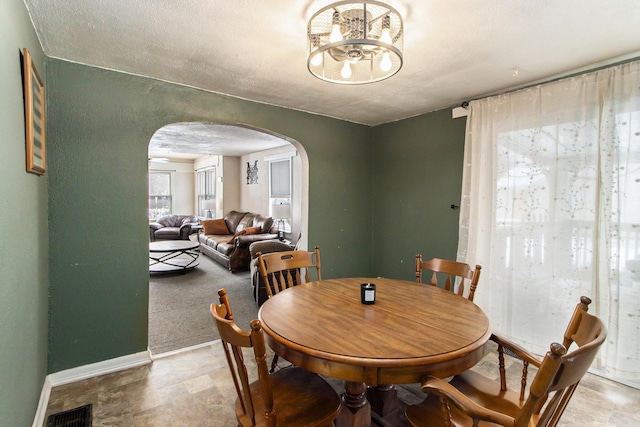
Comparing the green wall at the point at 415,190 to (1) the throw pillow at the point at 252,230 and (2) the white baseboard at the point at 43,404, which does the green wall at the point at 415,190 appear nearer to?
(1) the throw pillow at the point at 252,230

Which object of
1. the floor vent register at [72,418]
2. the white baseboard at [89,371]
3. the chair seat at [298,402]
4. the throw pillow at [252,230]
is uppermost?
the throw pillow at [252,230]

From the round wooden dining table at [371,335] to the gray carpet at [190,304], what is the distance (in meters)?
1.60

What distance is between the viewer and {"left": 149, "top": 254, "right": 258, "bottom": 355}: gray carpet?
2.96 meters

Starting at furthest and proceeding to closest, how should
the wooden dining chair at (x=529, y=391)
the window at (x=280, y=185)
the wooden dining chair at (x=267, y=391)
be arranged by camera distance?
the window at (x=280, y=185) < the wooden dining chair at (x=267, y=391) < the wooden dining chair at (x=529, y=391)

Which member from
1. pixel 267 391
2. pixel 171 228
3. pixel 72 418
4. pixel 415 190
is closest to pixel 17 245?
pixel 72 418

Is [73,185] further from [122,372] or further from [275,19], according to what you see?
[275,19]

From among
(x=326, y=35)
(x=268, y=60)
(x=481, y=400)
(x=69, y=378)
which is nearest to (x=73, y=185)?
(x=69, y=378)

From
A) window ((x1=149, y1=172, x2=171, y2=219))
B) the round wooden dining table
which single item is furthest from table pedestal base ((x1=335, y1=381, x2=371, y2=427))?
window ((x1=149, y1=172, x2=171, y2=219))

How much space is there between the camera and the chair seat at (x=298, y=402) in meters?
1.28

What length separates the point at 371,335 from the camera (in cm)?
137

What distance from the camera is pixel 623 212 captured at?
2.18 metres

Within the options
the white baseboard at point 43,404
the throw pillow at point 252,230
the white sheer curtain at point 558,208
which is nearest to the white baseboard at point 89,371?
the white baseboard at point 43,404

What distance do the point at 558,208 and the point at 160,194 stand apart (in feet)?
33.4

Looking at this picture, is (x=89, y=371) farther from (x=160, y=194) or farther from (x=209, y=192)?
(x=160, y=194)
